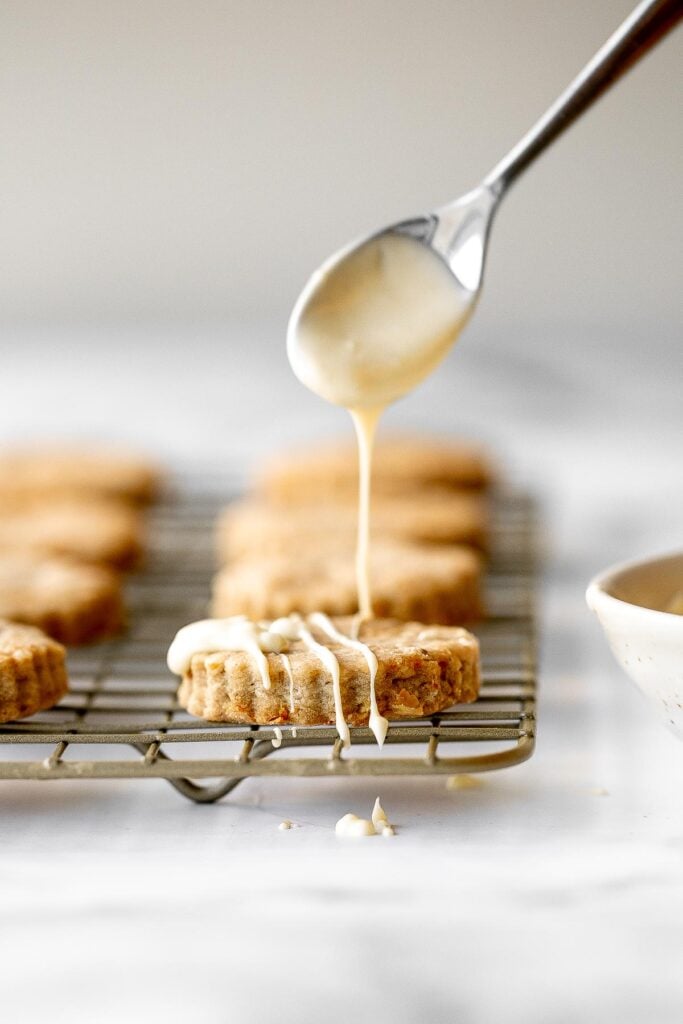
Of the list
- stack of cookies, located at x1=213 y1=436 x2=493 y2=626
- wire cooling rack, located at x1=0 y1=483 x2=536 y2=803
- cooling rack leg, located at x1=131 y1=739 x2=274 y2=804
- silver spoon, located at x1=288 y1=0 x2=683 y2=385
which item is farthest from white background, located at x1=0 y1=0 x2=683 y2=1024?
silver spoon, located at x1=288 y1=0 x2=683 y2=385

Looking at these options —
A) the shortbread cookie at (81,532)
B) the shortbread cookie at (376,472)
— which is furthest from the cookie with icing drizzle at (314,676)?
the shortbread cookie at (376,472)

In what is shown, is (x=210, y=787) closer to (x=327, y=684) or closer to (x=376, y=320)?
(x=327, y=684)

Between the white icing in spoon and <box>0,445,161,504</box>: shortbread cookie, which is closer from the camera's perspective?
the white icing in spoon

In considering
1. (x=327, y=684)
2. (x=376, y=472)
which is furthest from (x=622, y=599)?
(x=376, y=472)

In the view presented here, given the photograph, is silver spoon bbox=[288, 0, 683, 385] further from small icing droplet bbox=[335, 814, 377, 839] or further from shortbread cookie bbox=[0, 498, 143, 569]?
shortbread cookie bbox=[0, 498, 143, 569]

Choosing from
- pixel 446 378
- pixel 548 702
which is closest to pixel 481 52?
pixel 446 378

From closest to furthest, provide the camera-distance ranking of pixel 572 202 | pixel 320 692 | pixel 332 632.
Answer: pixel 320 692, pixel 332 632, pixel 572 202

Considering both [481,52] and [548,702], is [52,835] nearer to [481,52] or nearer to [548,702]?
[548,702]

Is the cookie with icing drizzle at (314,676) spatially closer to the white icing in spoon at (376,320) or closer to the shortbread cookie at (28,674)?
the shortbread cookie at (28,674)
